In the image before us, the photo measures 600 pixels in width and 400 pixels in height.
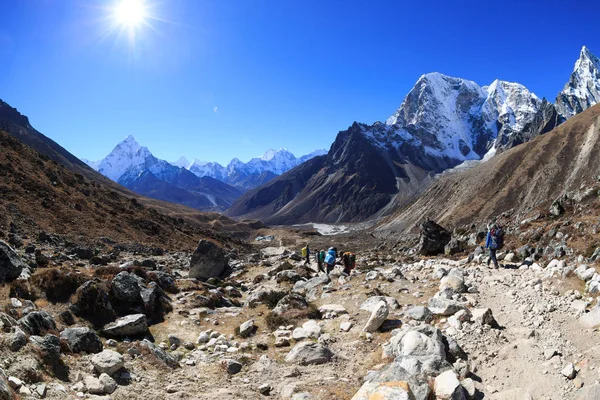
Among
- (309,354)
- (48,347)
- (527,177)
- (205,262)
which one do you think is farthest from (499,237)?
(527,177)

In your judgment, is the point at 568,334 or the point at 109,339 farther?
the point at 109,339

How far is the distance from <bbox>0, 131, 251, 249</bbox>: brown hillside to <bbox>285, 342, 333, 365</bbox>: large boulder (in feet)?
102

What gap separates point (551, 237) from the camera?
2155 cm

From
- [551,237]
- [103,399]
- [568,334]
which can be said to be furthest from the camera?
[551,237]

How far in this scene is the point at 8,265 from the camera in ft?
49.5

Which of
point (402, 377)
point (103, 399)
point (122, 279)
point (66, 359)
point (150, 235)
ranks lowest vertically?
point (402, 377)

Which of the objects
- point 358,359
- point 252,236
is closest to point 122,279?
point 358,359

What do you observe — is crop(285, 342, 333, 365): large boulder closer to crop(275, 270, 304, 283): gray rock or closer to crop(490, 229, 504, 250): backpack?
crop(490, 229, 504, 250): backpack

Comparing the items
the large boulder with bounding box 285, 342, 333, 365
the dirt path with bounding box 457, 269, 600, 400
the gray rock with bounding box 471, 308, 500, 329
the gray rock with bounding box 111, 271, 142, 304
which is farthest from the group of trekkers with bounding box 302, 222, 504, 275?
the gray rock with bounding box 111, 271, 142, 304

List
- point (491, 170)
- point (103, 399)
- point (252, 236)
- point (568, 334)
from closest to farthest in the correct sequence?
point (103, 399)
point (568, 334)
point (491, 170)
point (252, 236)

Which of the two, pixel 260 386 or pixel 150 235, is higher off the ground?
pixel 150 235

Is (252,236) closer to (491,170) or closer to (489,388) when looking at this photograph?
(491,170)

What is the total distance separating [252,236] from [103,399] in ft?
477

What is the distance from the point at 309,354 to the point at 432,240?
2801cm
